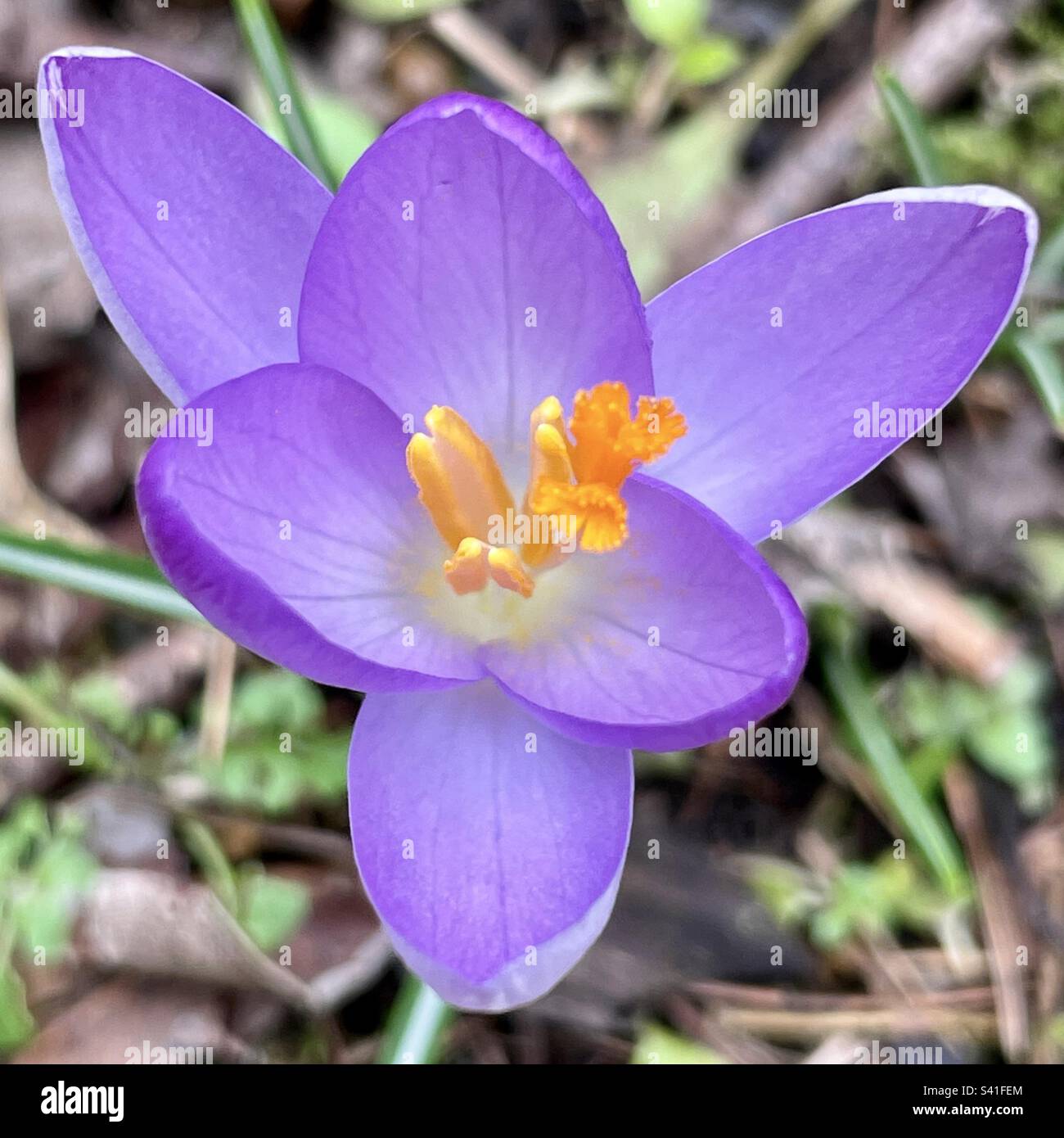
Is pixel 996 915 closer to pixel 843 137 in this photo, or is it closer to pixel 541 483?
pixel 541 483

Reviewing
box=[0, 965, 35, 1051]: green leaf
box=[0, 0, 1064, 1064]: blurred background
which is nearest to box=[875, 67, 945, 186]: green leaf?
box=[0, 0, 1064, 1064]: blurred background

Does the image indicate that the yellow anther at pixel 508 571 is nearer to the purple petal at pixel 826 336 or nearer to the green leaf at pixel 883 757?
the purple petal at pixel 826 336

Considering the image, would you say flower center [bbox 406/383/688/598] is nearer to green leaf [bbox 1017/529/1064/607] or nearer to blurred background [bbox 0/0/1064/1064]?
blurred background [bbox 0/0/1064/1064]

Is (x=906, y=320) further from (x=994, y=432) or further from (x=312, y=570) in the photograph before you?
(x=994, y=432)

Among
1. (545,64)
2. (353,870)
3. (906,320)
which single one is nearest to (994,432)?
(906,320)

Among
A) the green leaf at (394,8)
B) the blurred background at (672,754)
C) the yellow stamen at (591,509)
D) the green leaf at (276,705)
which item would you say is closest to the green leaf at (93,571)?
the blurred background at (672,754)
